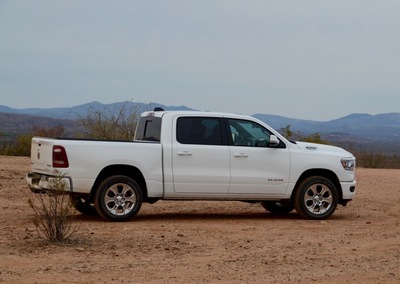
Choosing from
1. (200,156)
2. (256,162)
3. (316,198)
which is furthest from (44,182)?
(316,198)

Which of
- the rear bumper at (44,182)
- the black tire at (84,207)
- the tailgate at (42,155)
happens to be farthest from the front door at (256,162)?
the tailgate at (42,155)

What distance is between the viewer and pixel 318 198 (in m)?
15.4

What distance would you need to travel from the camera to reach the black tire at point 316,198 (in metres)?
15.3

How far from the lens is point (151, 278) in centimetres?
961

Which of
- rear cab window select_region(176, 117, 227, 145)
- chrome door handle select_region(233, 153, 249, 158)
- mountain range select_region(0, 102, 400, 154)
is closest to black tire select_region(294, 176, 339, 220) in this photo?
chrome door handle select_region(233, 153, 249, 158)

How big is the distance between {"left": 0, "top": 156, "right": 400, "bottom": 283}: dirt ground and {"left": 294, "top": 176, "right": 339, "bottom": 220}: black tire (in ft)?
0.72

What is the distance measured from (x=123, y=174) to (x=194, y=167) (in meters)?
1.17

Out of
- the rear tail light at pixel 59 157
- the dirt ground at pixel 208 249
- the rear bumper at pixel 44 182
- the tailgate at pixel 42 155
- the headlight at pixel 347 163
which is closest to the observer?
the dirt ground at pixel 208 249

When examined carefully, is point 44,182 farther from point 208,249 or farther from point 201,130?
point 208,249

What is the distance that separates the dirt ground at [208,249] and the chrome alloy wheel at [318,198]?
25 cm

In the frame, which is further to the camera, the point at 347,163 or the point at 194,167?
the point at 347,163

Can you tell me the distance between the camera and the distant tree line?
103 feet

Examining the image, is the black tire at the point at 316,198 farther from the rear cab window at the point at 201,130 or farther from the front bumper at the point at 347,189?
the rear cab window at the point at 201,130

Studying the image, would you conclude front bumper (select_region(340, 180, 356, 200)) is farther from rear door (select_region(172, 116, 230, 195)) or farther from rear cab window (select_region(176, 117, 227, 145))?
rear cab window (select_region(176, 117, 227, 145))
